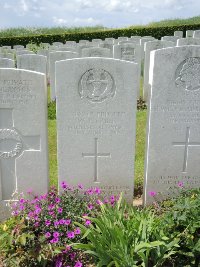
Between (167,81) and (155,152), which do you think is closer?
(167,81)

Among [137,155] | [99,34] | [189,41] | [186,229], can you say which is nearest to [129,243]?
[186,229]

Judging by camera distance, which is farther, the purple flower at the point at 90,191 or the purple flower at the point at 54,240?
the purple flower at the point at 90,191

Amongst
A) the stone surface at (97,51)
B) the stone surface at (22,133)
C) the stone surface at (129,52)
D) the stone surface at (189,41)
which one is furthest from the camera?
the stone surface at (189,41)

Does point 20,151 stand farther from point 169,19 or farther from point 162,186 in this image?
point 169,19

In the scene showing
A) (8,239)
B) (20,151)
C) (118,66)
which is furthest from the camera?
(20,151)

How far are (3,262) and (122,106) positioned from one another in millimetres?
2050

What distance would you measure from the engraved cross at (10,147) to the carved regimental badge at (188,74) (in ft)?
5.83

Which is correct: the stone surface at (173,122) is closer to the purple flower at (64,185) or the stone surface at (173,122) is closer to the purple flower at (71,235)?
the purple flower at (64,185)

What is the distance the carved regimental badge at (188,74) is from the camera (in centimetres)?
394

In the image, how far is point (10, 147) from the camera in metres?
3.97

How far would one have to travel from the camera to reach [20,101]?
3768mm

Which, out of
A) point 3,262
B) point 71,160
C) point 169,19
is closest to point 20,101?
point 71,160

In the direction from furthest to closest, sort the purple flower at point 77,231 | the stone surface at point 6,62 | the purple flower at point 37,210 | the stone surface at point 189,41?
the stone surface at point 189,41, the stone surface at point 6,62, the purple flower at point 37,210, the purple flower at point 77,231

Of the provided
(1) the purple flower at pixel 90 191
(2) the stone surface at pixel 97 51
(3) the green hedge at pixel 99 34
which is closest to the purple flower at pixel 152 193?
(1) the purple flower at pixel 90 191
